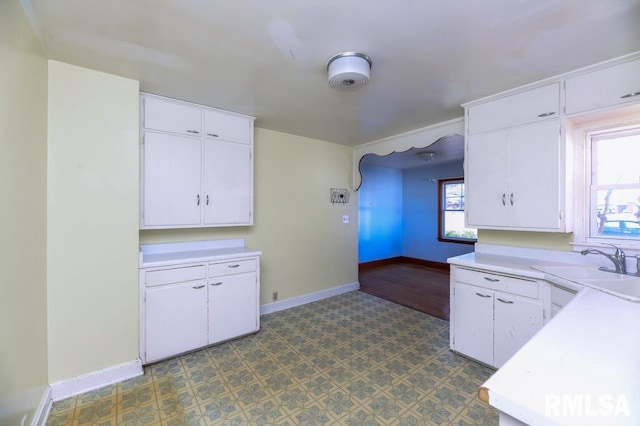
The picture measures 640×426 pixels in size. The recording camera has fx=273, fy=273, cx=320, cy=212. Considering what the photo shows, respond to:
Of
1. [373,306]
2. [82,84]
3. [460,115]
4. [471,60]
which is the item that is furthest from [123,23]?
[373,306]

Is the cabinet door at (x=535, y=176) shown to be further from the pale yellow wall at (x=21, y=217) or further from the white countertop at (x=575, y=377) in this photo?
the pale yellow wall at (x=21, y=217)

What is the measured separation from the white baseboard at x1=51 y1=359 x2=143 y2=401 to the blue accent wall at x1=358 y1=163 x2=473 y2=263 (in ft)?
14.9

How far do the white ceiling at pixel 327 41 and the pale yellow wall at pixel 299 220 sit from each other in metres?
1.27

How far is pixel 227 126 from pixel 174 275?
1.58 metres

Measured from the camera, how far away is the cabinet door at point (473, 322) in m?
2.29


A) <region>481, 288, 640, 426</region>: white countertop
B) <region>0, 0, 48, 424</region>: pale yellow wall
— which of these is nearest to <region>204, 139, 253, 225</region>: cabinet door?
<region>0, 0, 48, 424</region>: pale yellow wall

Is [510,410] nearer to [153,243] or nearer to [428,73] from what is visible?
[428,73]

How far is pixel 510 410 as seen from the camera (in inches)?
25.2

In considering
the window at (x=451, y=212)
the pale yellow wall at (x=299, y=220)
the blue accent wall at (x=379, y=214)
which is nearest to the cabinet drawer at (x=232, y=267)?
the pale yellow wall at (x=299, y=220)

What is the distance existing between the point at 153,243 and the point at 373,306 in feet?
9.16

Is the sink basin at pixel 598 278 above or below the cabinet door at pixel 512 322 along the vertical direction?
above

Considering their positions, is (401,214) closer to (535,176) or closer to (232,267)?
(535,176)

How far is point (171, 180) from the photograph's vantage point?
2.56 m

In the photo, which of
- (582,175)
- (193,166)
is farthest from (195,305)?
(582,175)
